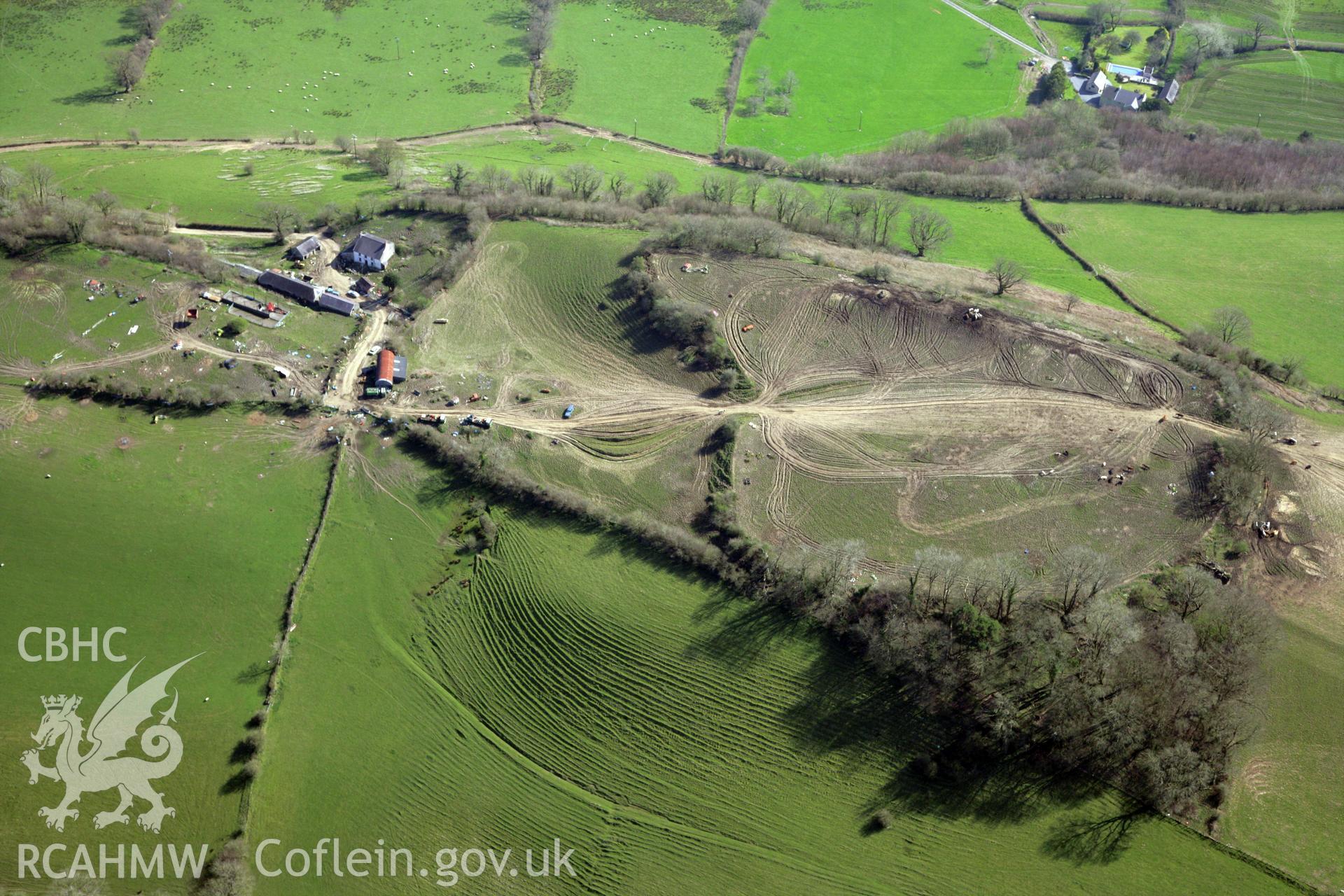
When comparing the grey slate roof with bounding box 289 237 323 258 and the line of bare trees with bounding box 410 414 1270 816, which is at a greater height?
the grey slate roof with bounding box 289 237 323 258

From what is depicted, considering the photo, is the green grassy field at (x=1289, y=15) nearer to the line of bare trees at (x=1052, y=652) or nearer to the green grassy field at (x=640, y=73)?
the green grassy field at (x=640, y=73)

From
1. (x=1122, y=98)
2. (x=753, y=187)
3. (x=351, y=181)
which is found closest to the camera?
(x=351, y=181)

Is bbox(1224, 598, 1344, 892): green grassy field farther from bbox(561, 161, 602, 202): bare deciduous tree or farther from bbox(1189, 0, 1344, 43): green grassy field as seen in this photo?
bbox(1189, 0, 1344, 43): green grassy field

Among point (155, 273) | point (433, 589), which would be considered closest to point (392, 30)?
point (155, 273)

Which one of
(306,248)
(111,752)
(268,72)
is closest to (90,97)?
(268,72)

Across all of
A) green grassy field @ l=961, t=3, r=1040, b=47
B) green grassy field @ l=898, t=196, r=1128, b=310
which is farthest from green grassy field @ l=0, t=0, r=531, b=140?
green grassy field @ l=961, t=3, r=1040, b=47

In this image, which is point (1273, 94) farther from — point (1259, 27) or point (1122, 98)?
point (1122, 98)
